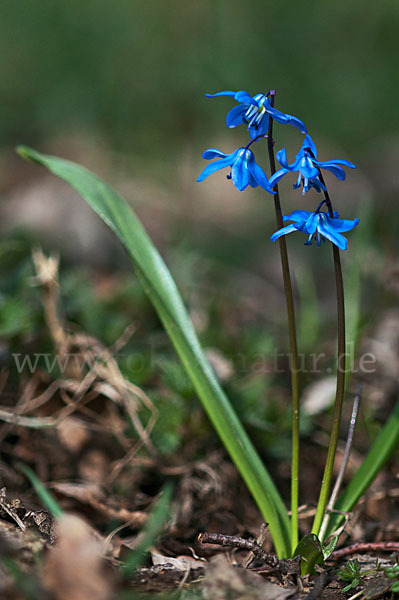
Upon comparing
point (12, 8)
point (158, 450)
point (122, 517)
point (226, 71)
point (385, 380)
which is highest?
point (12, 8)

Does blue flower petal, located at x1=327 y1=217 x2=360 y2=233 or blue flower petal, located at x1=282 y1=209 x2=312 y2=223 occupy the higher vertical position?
blue flower petal, located at x1=282 y1=209 x2=312 y2=223

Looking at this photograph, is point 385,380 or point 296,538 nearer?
point 296,538

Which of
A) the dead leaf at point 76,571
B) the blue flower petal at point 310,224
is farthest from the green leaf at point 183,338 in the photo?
the dead leaf at point 76,571

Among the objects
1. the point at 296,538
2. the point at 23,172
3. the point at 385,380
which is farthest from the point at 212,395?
the point at 23,172

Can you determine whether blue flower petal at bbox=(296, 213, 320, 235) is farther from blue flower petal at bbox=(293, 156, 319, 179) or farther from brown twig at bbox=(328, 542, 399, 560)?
brown twig at bbox=(328, 542, 399, 560)

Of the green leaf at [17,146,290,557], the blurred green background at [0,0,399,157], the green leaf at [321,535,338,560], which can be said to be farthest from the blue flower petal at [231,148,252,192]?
the blurred green background at [0,0,399,157]

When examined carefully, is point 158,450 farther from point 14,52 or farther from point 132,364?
point 14,52

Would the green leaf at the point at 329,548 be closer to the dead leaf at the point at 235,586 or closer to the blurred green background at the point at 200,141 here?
the dead leaf at the point at 235,586
